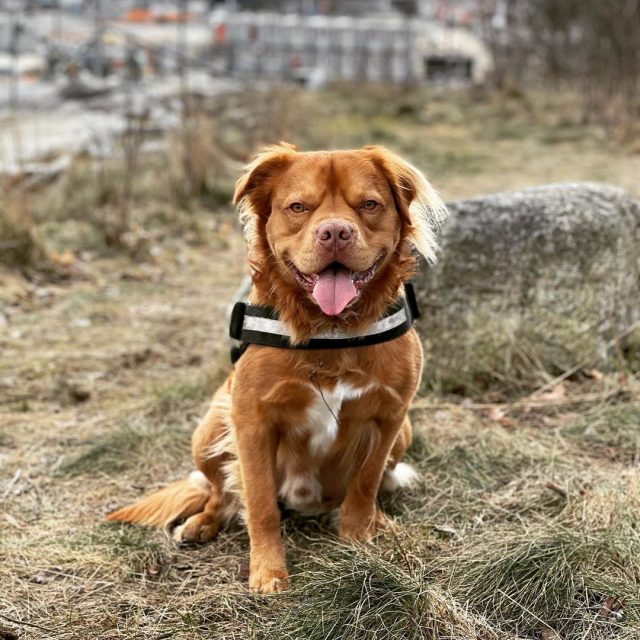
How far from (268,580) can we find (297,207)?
123 cm

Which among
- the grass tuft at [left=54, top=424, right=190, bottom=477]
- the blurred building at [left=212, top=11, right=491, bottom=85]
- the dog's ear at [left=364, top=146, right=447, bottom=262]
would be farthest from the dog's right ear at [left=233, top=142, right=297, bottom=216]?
the blurred building at [left=212, top=11, right=491, bottom=85]

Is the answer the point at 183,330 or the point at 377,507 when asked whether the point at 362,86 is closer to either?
the point at 183,330

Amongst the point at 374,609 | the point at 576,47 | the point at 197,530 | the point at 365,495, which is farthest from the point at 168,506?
the point at 576,47

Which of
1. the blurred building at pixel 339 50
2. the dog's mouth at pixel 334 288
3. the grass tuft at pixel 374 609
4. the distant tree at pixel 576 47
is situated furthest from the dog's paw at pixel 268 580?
the blurred building at pixel 339 50

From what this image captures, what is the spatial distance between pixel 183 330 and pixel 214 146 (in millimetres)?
4971

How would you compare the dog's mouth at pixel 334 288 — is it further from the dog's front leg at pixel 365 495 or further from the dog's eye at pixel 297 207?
the dog's front leg at pixel 365 495

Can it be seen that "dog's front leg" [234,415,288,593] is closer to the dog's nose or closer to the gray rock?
the dog's nose

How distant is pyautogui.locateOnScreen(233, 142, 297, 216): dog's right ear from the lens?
2971 mm

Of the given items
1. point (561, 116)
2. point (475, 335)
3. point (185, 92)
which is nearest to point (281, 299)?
point (475, 335)

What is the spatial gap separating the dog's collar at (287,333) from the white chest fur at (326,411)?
15 centimetres

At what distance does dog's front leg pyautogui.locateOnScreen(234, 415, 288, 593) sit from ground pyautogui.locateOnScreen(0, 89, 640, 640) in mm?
91

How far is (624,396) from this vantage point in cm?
440

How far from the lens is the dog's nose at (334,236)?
2.69m

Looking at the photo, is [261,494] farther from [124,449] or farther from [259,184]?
[124,449]
